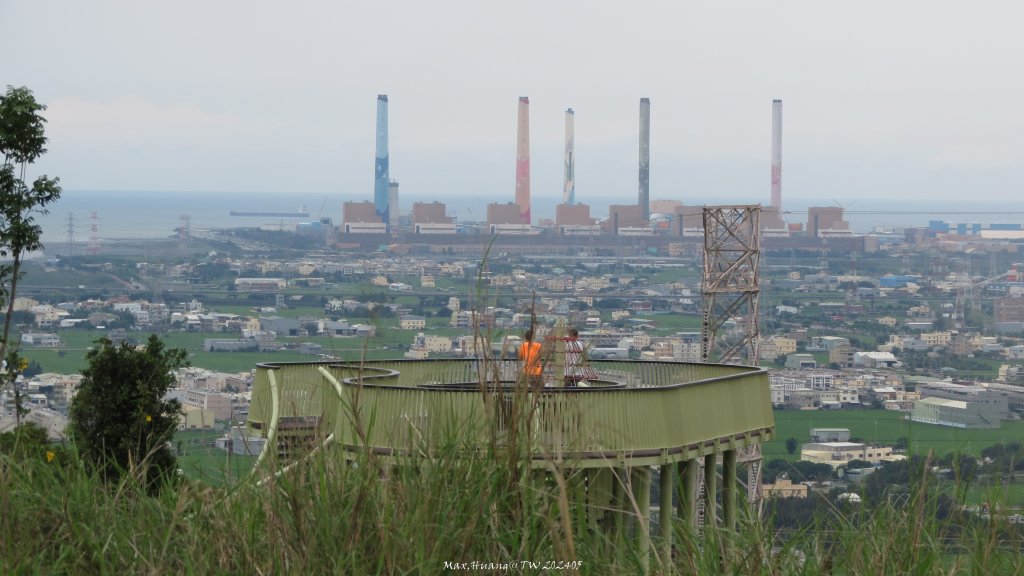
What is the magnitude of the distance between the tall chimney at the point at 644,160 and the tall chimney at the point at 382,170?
25.0 metres

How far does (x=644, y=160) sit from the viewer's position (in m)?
136

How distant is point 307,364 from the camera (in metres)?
11.7

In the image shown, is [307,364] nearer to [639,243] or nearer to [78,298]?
[78,298]

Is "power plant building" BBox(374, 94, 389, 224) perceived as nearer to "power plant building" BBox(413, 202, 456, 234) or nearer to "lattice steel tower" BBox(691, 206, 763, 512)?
"power plant building" BBox(413, 202, 456, 234)

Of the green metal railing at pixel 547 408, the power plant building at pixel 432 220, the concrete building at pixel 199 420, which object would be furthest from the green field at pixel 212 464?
the power plant building at pixel 432 220

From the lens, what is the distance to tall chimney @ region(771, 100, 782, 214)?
13388 centimetres

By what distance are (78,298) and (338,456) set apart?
7217cm

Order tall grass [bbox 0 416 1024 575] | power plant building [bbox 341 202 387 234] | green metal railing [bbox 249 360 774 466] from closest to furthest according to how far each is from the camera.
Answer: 1. tall grass [bbox 0 416 1024 575]
2. green metal railing [bbox 249 360 774 466]
3. power plant building [bbox 341 202 387 234]

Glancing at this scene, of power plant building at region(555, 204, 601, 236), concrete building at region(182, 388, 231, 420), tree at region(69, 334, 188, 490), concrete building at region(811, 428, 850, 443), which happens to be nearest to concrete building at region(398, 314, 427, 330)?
concrete building at region(182, 388, 231, 420)

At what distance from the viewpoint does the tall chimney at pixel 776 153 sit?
439 feet

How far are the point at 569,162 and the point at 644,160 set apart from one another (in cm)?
966

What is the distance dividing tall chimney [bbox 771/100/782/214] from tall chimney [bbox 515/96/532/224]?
24.5 m

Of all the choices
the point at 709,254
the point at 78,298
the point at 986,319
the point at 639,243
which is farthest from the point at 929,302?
the point at 709,254

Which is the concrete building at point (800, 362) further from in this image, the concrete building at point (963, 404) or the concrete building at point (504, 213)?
the concrete building at point (504, 213)
